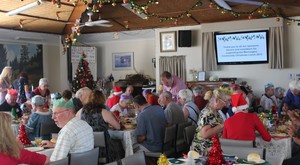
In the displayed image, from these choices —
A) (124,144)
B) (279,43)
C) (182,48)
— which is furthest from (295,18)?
(124,144)

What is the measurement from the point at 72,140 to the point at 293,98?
483cm

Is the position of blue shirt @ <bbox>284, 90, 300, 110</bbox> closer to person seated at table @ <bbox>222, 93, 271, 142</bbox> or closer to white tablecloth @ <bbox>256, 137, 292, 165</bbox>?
white tablecloth @ <bbox>256, 137, 292, 165</bbox>

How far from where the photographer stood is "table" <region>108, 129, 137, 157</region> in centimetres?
548

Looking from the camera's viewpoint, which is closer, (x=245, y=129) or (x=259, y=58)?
(x=245, y=129)

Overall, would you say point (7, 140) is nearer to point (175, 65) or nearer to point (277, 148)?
point (277, 148)

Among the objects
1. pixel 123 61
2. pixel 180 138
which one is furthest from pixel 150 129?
pixel 123 61

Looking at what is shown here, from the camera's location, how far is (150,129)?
18.5ft

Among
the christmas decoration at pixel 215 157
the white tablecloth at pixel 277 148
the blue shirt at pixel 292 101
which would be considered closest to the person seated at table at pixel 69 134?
the christmas decoration at pixel 215 157

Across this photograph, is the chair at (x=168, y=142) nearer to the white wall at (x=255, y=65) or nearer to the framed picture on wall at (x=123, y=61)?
the white wall at (x=255, y=65)

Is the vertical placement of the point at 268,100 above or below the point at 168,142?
above

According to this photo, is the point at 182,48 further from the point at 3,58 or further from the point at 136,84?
the point at 3,58

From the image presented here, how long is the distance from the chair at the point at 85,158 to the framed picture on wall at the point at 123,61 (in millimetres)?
12419

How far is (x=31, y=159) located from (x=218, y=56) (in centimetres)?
956

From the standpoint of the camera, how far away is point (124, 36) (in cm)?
1555
